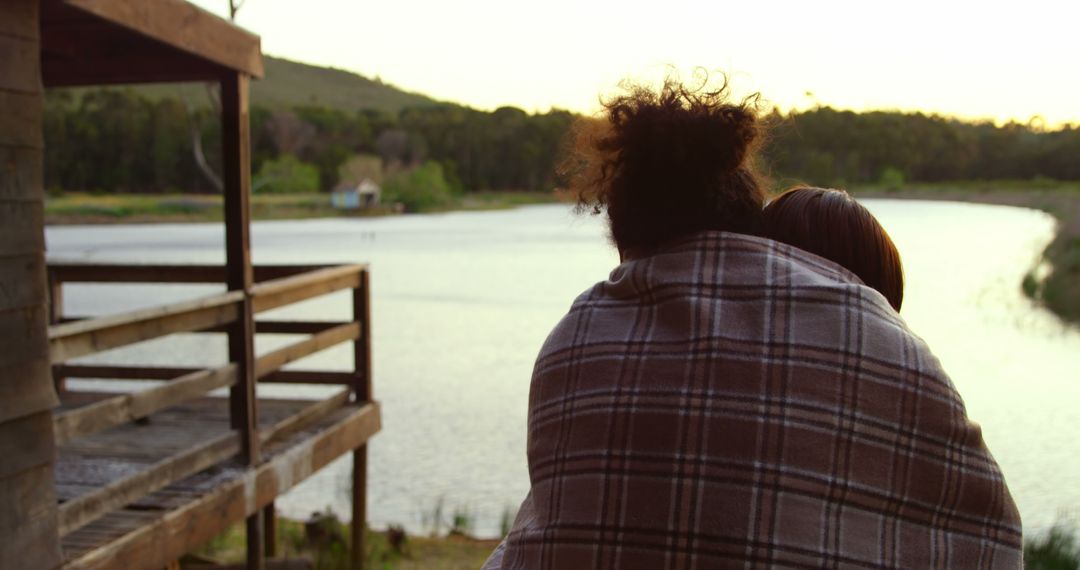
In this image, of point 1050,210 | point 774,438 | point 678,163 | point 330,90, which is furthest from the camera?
point 330,90

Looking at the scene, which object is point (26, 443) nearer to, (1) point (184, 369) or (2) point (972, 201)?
(1) point (184, 369)

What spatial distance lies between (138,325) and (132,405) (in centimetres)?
32

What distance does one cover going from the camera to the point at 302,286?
570 cm

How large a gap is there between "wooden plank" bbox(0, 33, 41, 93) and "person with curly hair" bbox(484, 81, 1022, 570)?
7.48 ft

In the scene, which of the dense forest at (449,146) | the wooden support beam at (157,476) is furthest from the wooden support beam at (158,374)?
the dense forest at (449,146)

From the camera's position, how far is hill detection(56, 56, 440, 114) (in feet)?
196

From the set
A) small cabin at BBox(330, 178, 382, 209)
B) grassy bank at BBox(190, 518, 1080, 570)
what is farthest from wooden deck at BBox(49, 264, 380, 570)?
small cabin at BBox(330, 178, 382, 209)

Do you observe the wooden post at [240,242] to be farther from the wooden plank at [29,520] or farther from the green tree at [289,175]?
the green tree at [289,175]

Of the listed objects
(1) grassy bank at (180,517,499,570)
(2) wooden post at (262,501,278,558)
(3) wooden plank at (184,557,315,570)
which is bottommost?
(1) grassy bank at (180,517,499,570)

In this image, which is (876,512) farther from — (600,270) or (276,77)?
(276,77)

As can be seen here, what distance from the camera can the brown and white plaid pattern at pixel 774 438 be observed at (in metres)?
1.32

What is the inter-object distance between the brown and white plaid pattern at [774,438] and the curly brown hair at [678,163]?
95mm

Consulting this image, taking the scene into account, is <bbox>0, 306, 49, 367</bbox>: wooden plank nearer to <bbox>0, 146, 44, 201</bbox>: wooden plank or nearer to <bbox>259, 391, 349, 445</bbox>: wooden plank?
<bbox>0, 146, 44, 201</bbox>: wooden plank

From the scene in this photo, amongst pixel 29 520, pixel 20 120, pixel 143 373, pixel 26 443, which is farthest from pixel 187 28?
pixel 143 373
